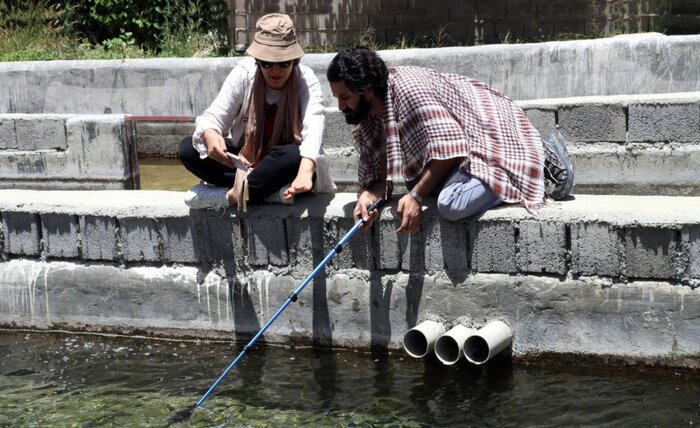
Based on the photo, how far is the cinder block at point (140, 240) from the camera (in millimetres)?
5441

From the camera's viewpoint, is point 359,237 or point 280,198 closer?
point 359,237

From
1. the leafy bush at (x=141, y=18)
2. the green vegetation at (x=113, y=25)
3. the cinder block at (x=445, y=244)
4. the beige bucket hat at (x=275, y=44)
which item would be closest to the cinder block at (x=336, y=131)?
the beige bucket hat at (x=275, y=44)

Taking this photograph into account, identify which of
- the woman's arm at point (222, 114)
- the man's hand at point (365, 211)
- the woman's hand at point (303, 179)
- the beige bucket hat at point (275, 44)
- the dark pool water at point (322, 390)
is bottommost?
the dark pool water at point (322, 390)

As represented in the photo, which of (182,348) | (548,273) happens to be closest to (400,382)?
(548,273)

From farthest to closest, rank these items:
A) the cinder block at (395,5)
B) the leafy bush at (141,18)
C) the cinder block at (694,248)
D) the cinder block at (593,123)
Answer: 1. the leafy bush at (141,18)
2. the cinder block at (395,5)
3. the cinder block at (593,123)
4. the cinder block at (694,248)

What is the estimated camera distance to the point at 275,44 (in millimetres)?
5062

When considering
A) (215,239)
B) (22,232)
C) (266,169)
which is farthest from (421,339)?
(22,232)

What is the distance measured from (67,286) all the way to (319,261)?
4.80 ft

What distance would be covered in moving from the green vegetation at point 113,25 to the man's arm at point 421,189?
7.55 meters

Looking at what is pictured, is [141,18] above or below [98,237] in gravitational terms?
above

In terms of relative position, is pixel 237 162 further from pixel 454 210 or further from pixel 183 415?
pixel 183 415

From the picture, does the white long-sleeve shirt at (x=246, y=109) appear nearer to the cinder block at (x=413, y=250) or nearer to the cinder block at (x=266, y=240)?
the cinder block at (x=266, y=240)

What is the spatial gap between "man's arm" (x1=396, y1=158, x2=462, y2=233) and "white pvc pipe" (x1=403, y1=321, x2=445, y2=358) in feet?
1.53

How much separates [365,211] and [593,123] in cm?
243
